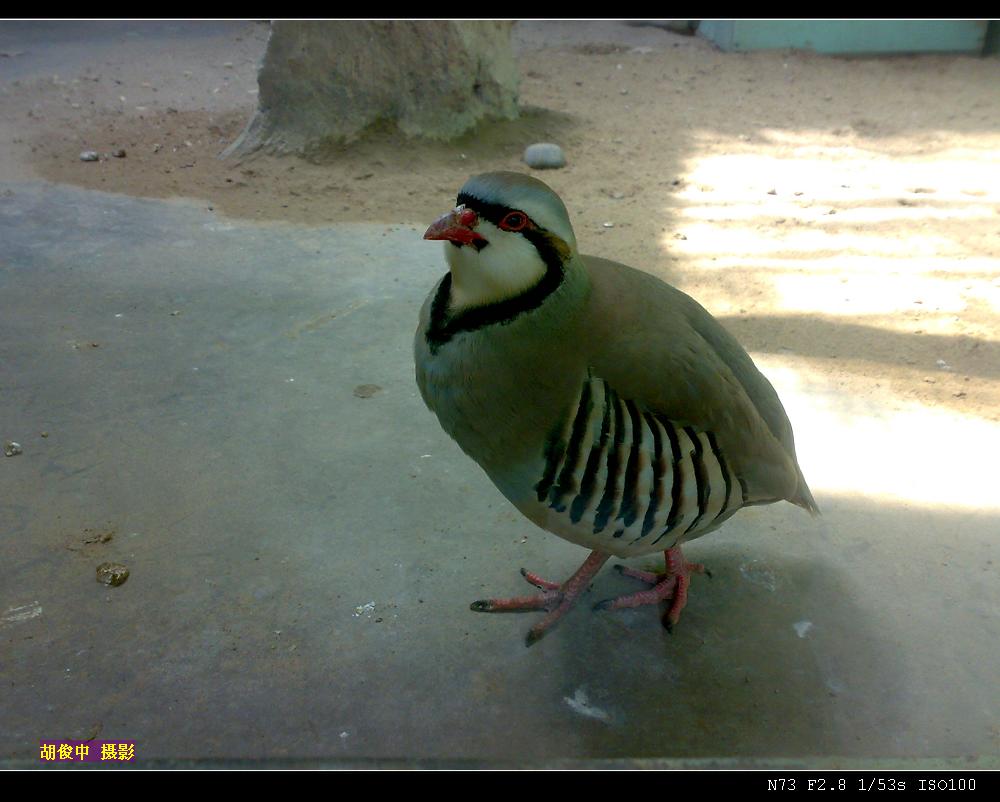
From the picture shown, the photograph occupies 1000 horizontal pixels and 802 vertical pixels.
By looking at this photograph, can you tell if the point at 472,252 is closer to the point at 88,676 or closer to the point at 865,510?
the point at 88,676

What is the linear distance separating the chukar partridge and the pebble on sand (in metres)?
5.25

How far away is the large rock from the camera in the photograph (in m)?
7.36

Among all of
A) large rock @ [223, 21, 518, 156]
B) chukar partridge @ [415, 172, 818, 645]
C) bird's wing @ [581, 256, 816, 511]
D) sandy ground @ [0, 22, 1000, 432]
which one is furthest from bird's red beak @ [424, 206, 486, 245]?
large rock @ [223, 21, 518, 156]

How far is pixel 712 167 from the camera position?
296 inches

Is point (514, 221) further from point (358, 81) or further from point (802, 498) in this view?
point (358, 81)

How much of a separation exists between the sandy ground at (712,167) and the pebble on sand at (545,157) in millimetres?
124

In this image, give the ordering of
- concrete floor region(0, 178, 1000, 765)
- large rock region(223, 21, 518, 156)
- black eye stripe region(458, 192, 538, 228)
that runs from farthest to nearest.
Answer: large rock region(223, 21, 518, 156) → concrete floor region(0, 178, 1000, 765) → black eye stripe region(458, 192, 538, 228)

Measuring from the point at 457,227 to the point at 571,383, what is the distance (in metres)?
0.50

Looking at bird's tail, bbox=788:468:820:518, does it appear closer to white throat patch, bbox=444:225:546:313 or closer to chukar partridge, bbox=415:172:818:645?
chukar partridge, bbox=415:172:818:645

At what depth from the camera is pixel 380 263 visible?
5406 mm

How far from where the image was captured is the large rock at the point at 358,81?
24.1 ft

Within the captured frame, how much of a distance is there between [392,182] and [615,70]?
4990 mm

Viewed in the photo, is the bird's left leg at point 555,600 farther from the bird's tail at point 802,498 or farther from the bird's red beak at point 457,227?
the bird's red beak at point 457,227

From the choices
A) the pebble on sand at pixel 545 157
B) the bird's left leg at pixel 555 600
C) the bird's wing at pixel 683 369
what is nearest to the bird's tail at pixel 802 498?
the bird's wing at pixel 683 369
